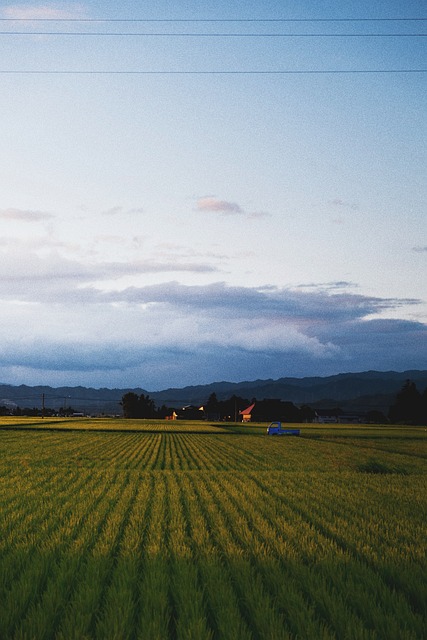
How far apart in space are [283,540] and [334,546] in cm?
103

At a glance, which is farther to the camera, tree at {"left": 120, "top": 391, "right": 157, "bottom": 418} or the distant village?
tree at {"left": 120, "top": 391, "right": 157, "bottom": 418}

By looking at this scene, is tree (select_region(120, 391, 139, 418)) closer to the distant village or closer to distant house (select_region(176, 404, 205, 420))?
the distant village

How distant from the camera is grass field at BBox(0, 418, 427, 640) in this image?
7.02 meters

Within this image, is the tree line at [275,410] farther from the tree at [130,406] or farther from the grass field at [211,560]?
the grass field at [211,560]

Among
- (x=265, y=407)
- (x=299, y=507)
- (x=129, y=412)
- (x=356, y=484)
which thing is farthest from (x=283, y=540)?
(x=129, y=412)

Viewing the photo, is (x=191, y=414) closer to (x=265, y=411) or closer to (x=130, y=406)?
(x=130, y=406)

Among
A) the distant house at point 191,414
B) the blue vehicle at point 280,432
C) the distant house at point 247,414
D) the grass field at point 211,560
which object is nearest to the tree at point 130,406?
the distant house at point 191,414

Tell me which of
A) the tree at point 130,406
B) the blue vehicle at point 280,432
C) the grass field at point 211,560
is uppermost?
the tree at point 130,406

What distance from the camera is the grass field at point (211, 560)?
7020 mm

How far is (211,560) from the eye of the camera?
9773 millimetres

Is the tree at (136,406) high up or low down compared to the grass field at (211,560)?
up

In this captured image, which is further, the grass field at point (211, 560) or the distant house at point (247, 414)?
the distant house at point (247, 414)

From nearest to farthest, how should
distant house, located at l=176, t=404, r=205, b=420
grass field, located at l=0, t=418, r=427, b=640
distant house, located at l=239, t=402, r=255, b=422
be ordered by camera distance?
grass field, located at l=0, t=418, r=427, b=640 < distant house, located at l=239, t=402, r=255, b=422 < distant house, located at l=176, t=404, r=205, b=420

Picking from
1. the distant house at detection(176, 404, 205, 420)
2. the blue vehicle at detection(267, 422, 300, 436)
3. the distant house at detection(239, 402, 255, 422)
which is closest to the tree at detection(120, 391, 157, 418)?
the distant house at detection(176, 404, 205, 420)
